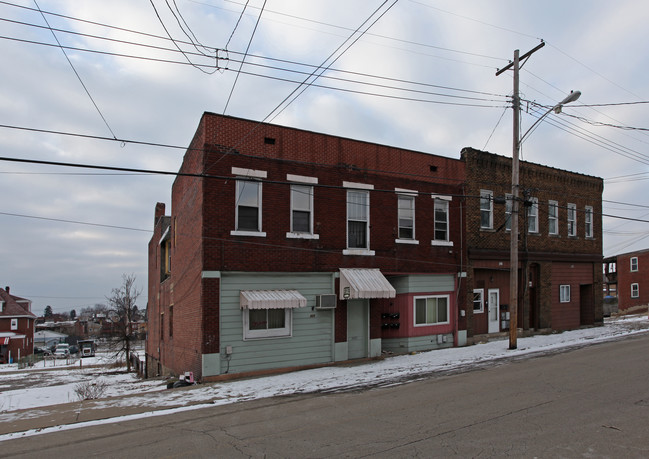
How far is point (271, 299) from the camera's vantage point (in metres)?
13.4

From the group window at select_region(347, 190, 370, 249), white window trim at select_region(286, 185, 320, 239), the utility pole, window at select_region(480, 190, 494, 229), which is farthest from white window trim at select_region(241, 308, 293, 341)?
window at select_region(480, 190, 494, 229)

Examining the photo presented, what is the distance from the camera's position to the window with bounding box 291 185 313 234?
14.8m

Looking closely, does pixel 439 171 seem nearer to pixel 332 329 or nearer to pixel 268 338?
pixel 332 329

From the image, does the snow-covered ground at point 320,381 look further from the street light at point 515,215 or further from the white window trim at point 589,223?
the white window trim at point 589,223

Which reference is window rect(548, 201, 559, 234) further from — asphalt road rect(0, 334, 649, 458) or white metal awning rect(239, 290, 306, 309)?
white metal awning rect(239, 290, 306, 309)

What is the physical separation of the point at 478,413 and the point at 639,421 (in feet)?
8.01

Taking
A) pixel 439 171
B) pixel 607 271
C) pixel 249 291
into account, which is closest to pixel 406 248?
pixel 439 171

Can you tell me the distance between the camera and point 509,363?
1373 cm

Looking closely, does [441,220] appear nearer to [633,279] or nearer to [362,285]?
[362,285]

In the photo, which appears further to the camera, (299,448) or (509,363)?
(509,363)

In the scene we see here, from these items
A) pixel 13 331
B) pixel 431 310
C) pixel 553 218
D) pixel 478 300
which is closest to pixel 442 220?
pixel 431 310

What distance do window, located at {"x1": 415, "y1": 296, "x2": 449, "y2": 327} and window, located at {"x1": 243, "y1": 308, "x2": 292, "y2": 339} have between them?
230 inches

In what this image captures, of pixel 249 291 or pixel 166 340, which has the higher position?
pixel 249 291

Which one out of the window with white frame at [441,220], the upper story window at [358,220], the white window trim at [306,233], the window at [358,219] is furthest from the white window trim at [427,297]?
the white window trim at [306,233]
